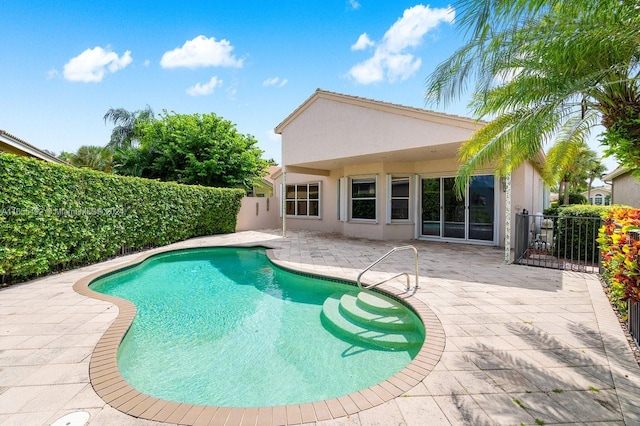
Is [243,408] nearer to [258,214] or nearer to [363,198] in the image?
[363,198]

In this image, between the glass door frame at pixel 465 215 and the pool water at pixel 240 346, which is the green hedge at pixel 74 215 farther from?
the glass door frame at pixel 465 215

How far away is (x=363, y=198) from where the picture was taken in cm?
1519

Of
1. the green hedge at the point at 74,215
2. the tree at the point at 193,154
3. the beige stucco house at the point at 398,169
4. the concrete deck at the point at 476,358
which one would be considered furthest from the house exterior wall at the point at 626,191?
the green hedge at the point at 74,215

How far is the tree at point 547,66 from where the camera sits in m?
3.88

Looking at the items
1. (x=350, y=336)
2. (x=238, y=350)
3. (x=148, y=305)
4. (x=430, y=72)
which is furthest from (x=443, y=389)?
(x=148, y=305)

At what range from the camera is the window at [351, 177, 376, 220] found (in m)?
14.8

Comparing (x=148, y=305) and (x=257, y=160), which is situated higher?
(x=257, y=160)

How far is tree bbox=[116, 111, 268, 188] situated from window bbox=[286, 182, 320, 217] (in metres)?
3.95

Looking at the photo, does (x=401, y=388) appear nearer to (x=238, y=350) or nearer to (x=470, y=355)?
(x=470, y=355)

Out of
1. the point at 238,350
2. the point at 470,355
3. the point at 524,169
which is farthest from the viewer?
the point at 524,169

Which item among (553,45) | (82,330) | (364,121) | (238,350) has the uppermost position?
(364,121)

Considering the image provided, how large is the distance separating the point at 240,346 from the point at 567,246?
1023 centimetres

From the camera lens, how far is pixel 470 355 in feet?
11.6

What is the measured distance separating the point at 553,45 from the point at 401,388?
16.6ft
